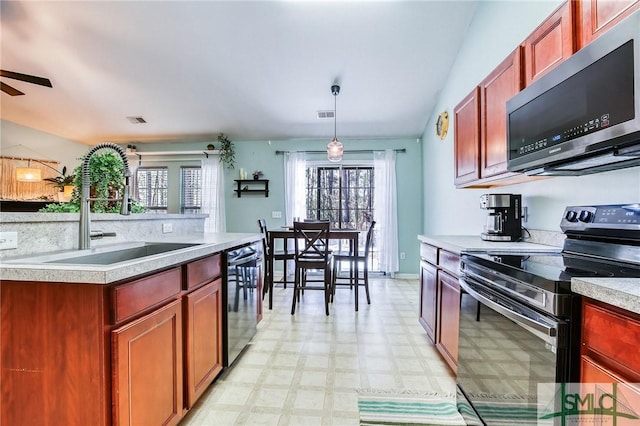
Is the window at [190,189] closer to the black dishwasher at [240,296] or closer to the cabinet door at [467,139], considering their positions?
the black dishwasher at [240,296]

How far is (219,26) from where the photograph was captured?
2.94 metres

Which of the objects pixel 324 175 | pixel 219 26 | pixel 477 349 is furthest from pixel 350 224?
pixel 477 349

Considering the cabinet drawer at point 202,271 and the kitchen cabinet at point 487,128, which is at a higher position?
the kitchen cabinet at point 487,128

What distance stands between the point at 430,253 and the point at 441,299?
382mm

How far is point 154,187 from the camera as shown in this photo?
17.4 feet

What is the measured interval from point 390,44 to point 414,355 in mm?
3091

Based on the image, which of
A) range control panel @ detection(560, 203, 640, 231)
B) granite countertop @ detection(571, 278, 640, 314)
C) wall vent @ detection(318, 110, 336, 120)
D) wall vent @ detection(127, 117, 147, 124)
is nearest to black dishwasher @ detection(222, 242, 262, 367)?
granite countertop @ detection(571, 278, 640, 314)

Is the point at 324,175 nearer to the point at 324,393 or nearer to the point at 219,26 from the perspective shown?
the point at 219,26

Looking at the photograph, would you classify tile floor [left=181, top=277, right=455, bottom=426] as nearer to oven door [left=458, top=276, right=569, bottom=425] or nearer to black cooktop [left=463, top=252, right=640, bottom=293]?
oven door [left=458, top=276, right=569, bottom=425]

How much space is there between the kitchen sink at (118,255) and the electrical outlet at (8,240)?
6.5 inches

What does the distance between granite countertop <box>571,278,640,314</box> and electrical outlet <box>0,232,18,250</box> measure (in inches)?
81.4

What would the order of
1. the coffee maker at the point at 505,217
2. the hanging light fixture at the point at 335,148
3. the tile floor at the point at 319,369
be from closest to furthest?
the tile floor at the point at 319,369
the coffee maker at the point at 505,217
the hanging light fixture at the point at 335,148

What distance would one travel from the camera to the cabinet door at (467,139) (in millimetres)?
2201

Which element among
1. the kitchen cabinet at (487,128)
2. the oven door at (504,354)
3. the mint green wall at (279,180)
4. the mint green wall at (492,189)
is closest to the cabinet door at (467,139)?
the kitchen cabinet at (487,128)
